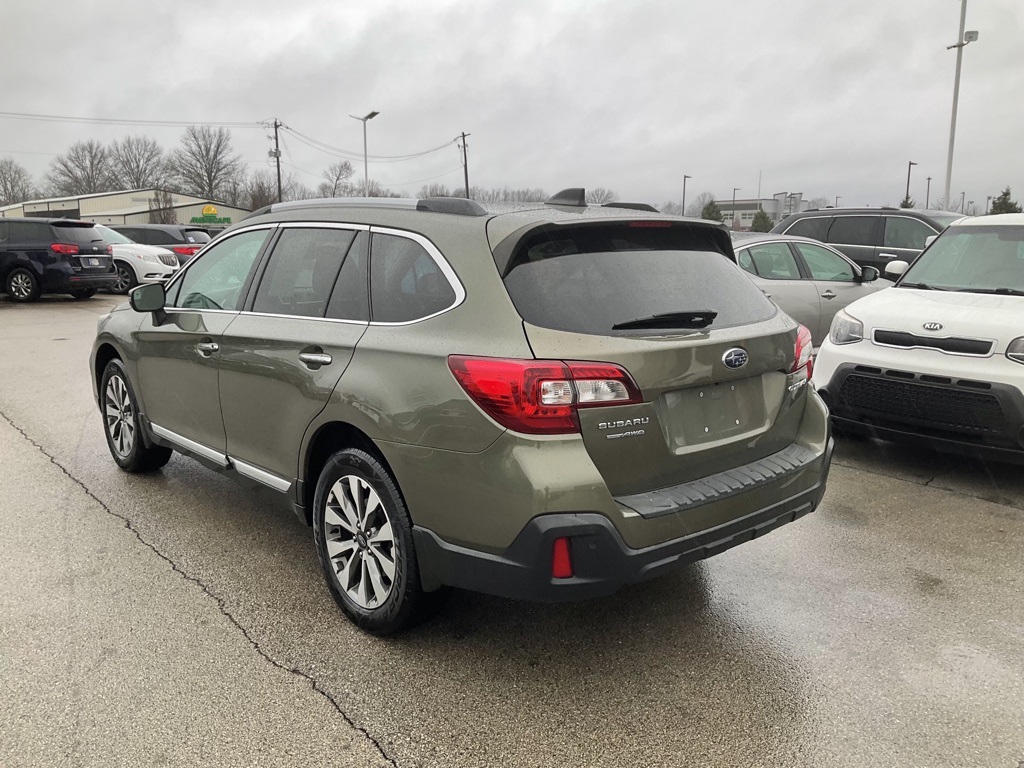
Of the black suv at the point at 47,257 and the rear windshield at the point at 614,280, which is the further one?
the black suv at the point at 47,257

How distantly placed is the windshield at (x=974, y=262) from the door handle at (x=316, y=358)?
4.72 m

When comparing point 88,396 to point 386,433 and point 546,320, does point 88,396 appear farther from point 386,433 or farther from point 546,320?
point 546,320

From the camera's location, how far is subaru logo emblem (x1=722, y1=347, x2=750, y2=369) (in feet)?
9.28

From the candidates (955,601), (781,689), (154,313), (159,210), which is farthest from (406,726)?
(159,210)

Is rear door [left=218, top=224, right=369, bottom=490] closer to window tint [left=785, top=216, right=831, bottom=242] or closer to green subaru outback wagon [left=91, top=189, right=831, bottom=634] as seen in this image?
green subaru outback wagon [left=91, top=189, right=831, bottom=634]

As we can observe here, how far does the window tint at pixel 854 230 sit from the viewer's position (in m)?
11.8

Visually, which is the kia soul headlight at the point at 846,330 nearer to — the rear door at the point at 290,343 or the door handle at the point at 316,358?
the rear door at the point at 290,343

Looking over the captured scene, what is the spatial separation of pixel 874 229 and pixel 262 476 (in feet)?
36.1

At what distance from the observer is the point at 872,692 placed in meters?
2.76

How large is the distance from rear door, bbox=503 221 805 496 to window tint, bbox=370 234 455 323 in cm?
31

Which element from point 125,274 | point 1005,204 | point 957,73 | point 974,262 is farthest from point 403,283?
point 1005,204

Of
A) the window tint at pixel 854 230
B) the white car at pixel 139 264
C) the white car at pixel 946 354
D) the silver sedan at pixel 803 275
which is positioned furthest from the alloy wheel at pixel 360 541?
Answer: the white car at pixel 139 264

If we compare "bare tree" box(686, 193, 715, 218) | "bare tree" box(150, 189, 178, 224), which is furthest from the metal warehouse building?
"bare tree" box(686, 193, 715, 218)

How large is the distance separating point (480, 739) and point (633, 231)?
191 centimetres
